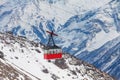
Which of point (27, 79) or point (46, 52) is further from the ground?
point (46, 52)

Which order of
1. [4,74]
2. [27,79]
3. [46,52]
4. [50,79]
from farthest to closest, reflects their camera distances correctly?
[50,79]
[27,79]
[4,74]
[46,52]

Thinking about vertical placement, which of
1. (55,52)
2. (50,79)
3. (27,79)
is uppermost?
(55,52)

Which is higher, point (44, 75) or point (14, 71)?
point (14, 71)

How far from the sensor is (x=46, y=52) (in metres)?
130

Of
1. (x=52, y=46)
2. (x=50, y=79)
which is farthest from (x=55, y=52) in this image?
(x=50, y=79)

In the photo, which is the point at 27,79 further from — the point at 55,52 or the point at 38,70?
the point at 38,70

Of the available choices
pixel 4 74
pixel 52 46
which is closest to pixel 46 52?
pixel 52 46

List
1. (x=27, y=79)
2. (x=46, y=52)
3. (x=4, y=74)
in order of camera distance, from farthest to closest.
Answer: (x=27, y=79)
(x=4, y=74)
(x=46, y=52)

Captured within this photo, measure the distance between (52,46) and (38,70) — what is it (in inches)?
2715

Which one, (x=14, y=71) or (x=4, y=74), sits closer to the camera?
(x=4, y=74)

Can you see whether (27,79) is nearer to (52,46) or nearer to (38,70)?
(52,46)

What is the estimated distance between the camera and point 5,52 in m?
195

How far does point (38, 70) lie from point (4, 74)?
52330 millimetres

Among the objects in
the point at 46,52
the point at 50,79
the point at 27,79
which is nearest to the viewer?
the point at 46,52
